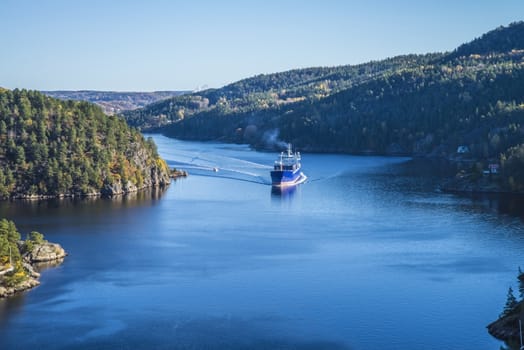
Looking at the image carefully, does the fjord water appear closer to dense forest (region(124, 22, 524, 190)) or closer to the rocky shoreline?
the rocky shoreline

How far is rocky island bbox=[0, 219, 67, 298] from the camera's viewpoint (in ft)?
119

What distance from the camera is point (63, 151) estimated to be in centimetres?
7000

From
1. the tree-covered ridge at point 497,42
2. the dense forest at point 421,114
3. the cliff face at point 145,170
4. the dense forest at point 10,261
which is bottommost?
the dense forest at point 10,261

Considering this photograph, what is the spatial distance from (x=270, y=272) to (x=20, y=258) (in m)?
12.4

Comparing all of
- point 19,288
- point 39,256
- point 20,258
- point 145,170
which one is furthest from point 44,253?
point 145,170

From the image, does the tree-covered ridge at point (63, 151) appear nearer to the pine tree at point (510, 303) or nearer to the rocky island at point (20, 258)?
the rocky island at point (20, 258)

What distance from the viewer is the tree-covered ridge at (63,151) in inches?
2665

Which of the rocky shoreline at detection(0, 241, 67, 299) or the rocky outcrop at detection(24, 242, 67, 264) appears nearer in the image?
the rocky shoreline at detection(0, 241, 67, 299)

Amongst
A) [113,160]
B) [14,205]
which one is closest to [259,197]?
[113,160]

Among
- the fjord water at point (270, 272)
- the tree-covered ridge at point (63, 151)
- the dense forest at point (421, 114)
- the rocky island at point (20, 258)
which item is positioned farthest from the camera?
the dense forest at point (421, 114)

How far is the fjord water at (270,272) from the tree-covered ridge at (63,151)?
3930 millimetres

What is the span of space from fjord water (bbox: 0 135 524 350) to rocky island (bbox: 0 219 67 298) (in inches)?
30.5

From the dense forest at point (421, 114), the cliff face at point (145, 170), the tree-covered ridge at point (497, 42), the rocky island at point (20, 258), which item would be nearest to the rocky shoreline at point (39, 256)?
the rocky island at point (20, 258)

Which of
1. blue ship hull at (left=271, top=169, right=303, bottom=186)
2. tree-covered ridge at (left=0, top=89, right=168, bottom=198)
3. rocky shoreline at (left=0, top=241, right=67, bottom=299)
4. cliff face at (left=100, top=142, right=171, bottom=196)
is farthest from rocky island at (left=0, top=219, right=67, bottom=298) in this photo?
blue ship hull at (left=271, top=169, right=303, bottom=186)
